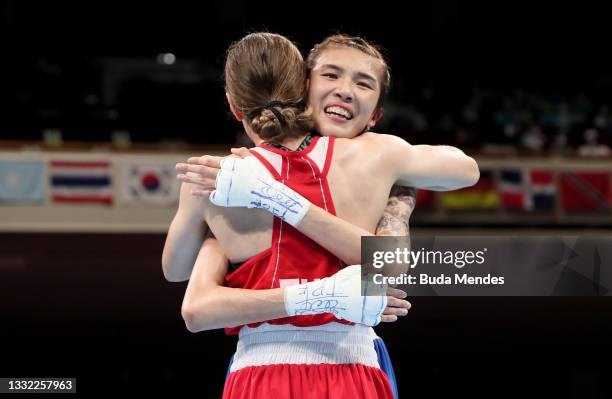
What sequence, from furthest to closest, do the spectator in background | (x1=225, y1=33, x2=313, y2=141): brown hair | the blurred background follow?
the spectator in background → the blurred background → (x1=225, y1=33, x2=313, y2=141): brown hair

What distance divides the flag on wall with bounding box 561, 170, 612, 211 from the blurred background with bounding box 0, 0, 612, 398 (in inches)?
0.6

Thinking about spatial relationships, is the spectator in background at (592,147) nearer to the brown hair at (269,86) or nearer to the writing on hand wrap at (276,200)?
the brown hair at (269,86)

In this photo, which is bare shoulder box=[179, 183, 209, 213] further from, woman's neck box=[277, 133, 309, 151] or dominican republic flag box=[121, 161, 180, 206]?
dominican republic flag box=[121, 161, 180, 206]

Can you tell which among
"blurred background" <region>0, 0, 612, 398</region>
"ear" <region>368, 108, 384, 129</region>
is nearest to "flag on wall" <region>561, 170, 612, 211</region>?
"blurred background" <region>0, 0, 612, 398</region>

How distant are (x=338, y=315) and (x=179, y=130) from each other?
8.03 m

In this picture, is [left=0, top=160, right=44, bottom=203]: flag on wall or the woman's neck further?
[left=0, top=160, right=44, bottom=203]: flag on wall

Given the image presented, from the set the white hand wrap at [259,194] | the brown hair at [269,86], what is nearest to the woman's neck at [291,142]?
the brown hair at [269,86]

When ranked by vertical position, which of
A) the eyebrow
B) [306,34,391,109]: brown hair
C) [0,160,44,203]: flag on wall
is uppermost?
[0,160,44,203]: flag on wall

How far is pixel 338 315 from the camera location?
1597 mm

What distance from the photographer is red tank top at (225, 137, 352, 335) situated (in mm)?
1662

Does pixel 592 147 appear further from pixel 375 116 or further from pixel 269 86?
pixel 269 86

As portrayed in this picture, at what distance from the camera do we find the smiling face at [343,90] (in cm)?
177

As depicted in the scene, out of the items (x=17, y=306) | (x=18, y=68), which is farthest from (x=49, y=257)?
(x=18, y=68)

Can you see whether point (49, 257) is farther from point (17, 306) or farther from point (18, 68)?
point (18, 68)
